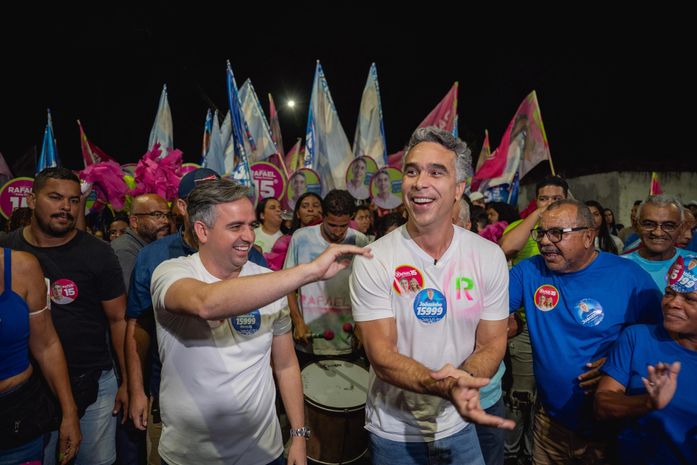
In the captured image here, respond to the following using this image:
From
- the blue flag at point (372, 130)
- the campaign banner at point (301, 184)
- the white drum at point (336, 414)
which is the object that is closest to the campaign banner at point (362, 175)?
the campaign banner at point (301, 184)

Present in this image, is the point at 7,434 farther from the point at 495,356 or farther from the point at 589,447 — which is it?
the point at 589,447

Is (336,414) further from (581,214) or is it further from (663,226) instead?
(663,226)

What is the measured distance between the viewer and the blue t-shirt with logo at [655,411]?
2.35m

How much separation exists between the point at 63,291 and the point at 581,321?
384cm

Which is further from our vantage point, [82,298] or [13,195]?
[13,195]

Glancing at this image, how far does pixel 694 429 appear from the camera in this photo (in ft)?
7.64

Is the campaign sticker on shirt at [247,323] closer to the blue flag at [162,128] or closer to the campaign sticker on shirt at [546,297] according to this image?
the campaign sticker on shirt at [546,297]

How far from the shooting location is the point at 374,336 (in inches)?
86.8

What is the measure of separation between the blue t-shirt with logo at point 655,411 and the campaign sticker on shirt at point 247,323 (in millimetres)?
2234

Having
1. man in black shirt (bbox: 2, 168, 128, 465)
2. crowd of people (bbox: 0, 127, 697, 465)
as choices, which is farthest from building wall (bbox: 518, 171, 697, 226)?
man in black shirt (bbox: 2, 168, 128, 465)

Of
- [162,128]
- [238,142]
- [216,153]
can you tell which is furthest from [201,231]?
[162,128]

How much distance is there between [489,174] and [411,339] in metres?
8.89

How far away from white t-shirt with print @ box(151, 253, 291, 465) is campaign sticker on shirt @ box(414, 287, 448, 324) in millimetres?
863

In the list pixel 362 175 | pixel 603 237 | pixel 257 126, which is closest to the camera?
pixel 603 237
